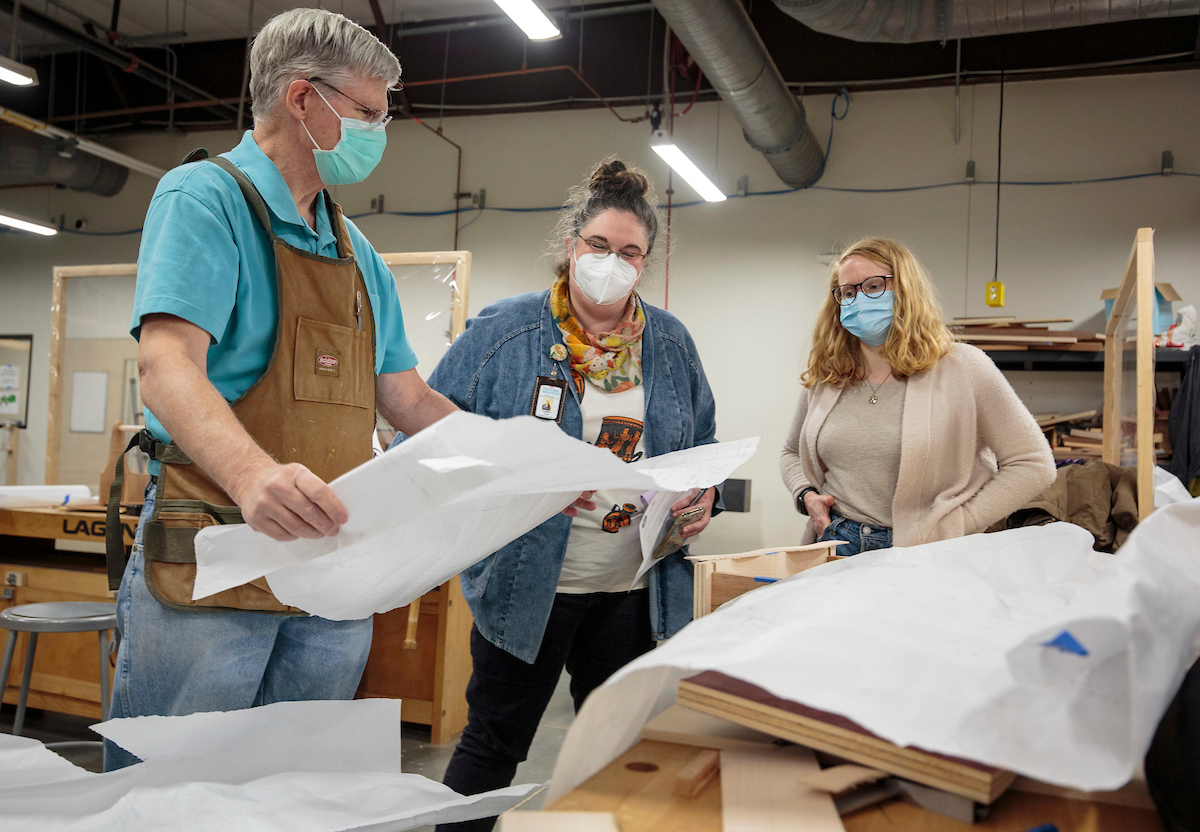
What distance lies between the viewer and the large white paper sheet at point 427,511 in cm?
70

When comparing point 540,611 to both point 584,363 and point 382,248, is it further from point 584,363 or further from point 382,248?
point 382,248

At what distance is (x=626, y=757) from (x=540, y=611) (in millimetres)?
842

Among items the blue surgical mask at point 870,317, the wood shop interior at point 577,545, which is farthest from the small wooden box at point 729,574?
the blue surgical mask at point 870,317

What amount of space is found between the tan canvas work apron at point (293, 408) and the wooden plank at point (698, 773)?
0.67 metres

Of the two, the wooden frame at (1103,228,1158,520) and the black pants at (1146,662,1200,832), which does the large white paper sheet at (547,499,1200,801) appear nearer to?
the black pants at (1146,662,1200,832)

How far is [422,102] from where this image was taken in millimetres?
6137

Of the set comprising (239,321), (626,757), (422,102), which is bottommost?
(626,757)

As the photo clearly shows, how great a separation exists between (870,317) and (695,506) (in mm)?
806

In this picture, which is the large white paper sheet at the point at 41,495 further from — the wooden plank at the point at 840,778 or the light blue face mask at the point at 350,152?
the wooden plank at the point at 840,778

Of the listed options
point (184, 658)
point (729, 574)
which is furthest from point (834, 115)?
point (184, 658)

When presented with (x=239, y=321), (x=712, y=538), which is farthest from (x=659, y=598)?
(x=712, y=538)

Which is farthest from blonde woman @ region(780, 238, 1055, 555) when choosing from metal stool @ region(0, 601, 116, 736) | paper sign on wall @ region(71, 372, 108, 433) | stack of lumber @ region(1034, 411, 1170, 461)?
paper sign on wall @ region(71, 372, 108, 433)

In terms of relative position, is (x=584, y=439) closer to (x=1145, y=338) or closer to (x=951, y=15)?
(x=1145, y=338)

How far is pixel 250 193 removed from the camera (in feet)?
3.70
